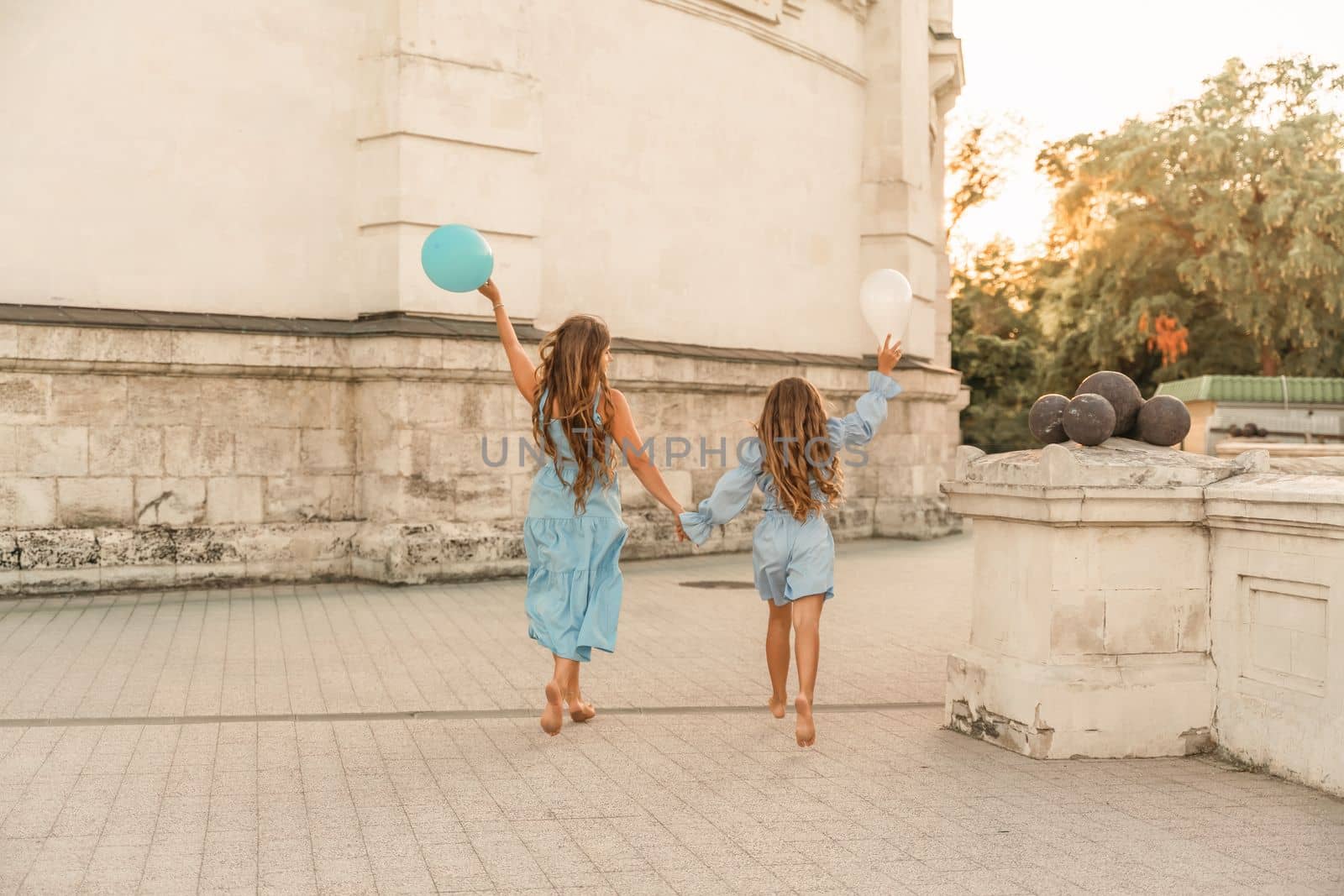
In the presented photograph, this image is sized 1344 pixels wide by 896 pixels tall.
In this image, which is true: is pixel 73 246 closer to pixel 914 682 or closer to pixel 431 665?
pixel 431 665

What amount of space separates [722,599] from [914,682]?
3.62 meters

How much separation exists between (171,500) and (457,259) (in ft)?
18.0

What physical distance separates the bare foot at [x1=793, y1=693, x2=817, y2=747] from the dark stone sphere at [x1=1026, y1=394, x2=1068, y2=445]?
1591mm

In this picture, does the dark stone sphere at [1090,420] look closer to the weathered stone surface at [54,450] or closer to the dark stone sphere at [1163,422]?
the dark stone sphere at [1163,422]

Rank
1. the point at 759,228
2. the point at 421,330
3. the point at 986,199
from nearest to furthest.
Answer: the point at 421,330 → the point at 759,228 → the point at 986,199

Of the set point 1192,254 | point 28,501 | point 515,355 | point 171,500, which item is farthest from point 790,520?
point 1192,254

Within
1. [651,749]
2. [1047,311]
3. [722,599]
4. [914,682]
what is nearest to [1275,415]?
[1047,311]

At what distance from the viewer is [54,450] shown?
10.2 m

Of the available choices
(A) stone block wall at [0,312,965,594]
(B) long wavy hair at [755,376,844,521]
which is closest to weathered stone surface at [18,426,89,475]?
(A) stone block wall at [0,312,965,594]

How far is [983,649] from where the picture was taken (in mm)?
5977

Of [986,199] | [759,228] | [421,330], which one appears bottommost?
[421,330]

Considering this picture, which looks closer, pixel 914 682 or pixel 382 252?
pixel 914 682

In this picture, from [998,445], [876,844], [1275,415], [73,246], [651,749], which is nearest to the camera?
[876,844]

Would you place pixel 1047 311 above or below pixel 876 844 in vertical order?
above
